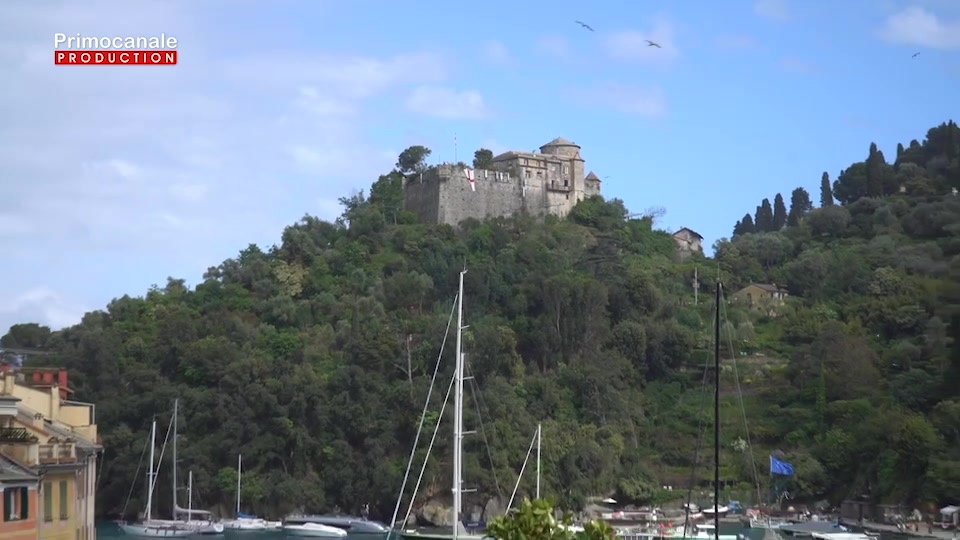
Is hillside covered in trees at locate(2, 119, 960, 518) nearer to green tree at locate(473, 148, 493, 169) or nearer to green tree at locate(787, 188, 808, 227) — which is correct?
green tree at locate(473, 148, 493, 169)

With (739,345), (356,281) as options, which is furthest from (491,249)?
(739,345)

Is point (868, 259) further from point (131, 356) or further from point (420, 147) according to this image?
point (131, 356)

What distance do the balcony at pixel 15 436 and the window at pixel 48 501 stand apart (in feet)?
3.34

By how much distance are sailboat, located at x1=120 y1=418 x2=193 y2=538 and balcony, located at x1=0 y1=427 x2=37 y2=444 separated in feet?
143

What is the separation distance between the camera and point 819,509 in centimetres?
7431

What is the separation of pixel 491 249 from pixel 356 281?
998 cm

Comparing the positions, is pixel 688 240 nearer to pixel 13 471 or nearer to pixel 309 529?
pixel 309 529

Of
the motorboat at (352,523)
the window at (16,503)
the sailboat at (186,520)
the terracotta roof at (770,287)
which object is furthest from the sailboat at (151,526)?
the terracotta roof at (770,287)

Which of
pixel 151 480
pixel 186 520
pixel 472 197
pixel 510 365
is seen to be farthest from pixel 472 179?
pixel 186 520

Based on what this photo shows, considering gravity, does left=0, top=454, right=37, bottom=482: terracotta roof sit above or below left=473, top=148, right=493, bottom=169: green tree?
below

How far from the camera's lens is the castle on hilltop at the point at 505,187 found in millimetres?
100312

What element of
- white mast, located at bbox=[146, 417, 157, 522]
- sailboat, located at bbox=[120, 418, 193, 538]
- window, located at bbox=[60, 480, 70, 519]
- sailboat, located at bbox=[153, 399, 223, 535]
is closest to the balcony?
window, located at bbox=[60, 480, 70, 519]

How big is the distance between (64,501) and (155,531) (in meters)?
43.1

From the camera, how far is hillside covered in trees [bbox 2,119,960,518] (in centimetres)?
7350
